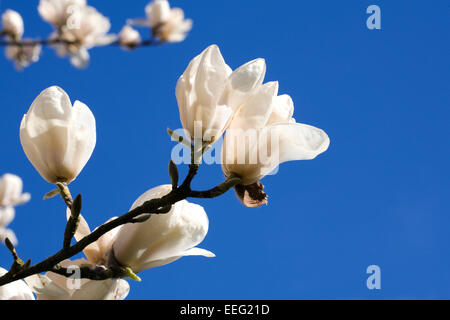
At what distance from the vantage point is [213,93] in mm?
602

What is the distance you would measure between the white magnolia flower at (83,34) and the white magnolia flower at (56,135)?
7.46 ft

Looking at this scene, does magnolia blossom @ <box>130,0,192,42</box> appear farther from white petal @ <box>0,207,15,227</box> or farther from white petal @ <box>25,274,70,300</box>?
white petal @ <box>25,274,70,300</box>

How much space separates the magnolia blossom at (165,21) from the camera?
3.53m

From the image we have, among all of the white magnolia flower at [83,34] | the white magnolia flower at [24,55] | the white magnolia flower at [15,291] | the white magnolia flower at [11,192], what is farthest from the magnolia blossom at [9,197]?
the white magnolia flower at [15,291]

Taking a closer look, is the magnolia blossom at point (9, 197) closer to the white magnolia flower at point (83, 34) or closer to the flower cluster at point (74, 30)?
the flower cluster at point (74, 30)

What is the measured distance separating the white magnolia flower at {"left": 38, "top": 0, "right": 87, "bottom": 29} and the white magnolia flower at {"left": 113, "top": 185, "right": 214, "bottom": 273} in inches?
95.1

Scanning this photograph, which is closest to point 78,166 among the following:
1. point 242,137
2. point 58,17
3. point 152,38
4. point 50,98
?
point 50,98

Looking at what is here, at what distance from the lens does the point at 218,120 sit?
0.59m

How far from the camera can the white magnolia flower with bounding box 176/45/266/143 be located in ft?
1.95

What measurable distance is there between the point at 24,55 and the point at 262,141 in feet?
8.26

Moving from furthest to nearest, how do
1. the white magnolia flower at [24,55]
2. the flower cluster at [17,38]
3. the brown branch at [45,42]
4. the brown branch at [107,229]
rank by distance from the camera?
the flower cluster at [17,38] < the white magnolia flower at [24,55] < the brown branch at [45,42] < the brown branch at [107,229]

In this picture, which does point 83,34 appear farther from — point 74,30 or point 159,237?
point 159,237

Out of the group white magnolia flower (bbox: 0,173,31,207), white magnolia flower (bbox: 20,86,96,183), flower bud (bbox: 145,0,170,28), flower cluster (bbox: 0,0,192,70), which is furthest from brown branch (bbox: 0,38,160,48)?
white magnolia flower (bbox: 0,173,31,207)
